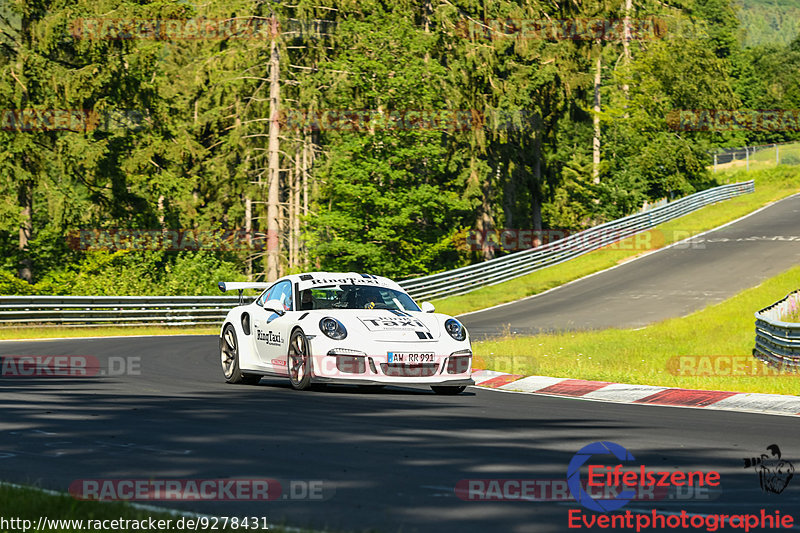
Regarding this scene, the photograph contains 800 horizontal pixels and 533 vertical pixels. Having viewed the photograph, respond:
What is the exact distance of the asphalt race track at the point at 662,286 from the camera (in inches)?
1339

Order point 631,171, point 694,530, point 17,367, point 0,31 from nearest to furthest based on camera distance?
point 694,530, point 17,367, point 0,31, point 631,171

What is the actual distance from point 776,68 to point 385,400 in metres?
136

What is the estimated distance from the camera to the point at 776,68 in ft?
449

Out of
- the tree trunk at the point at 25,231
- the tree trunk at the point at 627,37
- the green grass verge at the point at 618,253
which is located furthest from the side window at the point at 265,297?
the tree trunk at the point at 627,37

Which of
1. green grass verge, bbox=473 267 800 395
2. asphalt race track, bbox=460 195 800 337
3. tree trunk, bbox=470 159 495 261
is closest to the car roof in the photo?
green grass verge, bbox=473 267 800 395

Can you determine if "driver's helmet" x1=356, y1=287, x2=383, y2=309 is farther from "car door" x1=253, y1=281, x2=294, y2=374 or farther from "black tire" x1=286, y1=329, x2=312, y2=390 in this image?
"black tire" x1=286, y1=329, x2=312, y2=390

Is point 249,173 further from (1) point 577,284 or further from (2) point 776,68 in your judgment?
(2) point 776,68

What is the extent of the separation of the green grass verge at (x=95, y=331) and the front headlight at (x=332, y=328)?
55.7 feet

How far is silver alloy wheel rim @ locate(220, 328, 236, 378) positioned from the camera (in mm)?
15273

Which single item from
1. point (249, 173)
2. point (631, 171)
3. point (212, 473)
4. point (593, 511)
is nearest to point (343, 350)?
point (212, 473)

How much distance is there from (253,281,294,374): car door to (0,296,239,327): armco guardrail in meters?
17.6

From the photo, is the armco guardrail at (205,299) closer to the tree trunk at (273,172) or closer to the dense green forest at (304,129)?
the dense green forest at (304,129)

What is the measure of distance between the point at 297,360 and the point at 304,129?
4041 centimetres

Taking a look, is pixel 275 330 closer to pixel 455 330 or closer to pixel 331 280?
pixel 331 280
